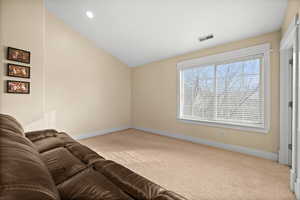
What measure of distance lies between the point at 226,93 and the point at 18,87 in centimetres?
429

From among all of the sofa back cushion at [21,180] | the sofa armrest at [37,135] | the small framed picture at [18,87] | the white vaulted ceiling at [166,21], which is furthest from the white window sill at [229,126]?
the small framed picture at [18,87]

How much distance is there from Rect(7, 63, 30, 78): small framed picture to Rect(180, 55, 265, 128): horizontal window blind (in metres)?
3.68

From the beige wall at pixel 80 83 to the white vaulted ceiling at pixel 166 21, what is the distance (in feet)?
1.35

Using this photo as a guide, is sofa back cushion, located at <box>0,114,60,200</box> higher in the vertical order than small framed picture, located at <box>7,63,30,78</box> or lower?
lower

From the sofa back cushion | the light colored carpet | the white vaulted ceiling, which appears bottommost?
the light colored carpet

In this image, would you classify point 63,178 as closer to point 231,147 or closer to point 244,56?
point 231,147

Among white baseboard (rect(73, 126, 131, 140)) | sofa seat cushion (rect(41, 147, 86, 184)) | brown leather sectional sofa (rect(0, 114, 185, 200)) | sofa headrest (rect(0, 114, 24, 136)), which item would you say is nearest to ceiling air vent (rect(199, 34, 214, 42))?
brown leather sectional sofa (rect(0, 114, 185, 200))

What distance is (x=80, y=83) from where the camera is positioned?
4391 millimetres

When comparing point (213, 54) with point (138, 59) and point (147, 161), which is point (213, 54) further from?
point (147, 161)

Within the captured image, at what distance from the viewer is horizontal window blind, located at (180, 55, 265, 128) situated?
3.07 m

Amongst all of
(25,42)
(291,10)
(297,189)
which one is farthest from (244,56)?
(25,42)

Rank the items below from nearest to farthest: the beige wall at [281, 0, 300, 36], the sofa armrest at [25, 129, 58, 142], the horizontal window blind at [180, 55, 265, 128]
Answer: the sofa armrest at [25, 129, 58, 142] → the beige wall at [281, 0, 300, 36] → the horizontal window blind at [180, 55, 265, 128]

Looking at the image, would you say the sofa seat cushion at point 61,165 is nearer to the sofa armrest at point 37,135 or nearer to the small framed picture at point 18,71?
the sofa armrest at point 37,135

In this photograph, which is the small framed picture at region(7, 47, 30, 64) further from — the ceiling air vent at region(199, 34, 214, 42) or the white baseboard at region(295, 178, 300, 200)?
the white baseboard at region(295, 178, 300, 200)
